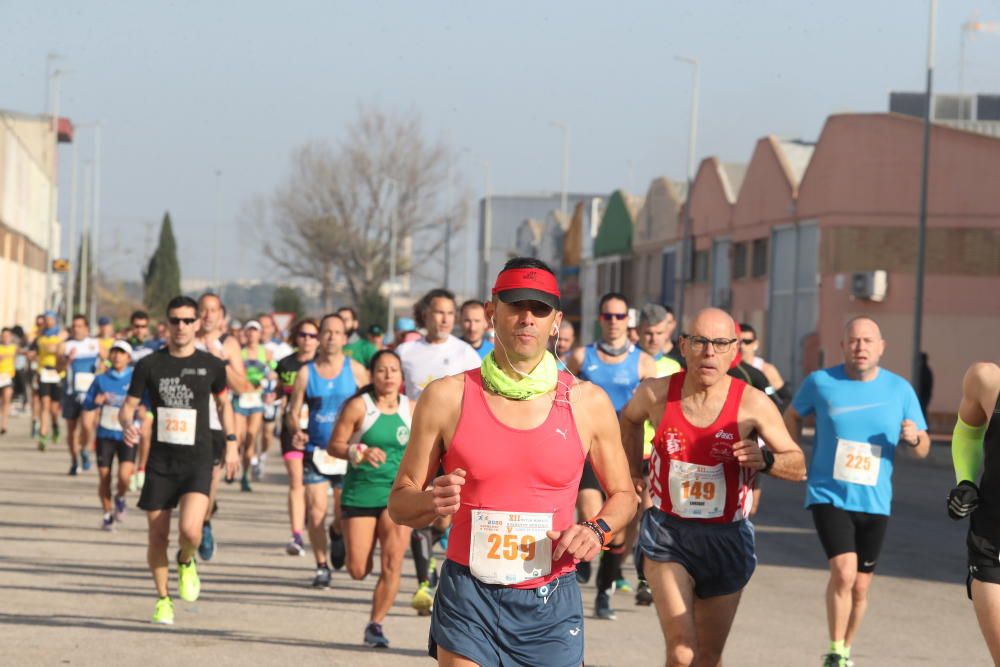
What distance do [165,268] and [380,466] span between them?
335 feet

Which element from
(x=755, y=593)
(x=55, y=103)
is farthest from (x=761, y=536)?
(x=55, y=103)

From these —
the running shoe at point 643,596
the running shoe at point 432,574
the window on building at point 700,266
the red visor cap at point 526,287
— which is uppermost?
the window on building at point 700,266

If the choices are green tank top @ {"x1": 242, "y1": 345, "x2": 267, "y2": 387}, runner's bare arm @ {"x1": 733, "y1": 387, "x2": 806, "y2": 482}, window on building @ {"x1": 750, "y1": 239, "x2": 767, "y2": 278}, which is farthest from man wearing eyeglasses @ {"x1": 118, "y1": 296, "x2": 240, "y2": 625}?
window on building @ {"x1": 750, "y1": 239, "x2": 767, "y2": 278}

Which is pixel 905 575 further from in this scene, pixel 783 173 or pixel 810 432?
pixel 783 173

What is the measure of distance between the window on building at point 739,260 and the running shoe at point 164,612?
41695 millimetres

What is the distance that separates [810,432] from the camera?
37250mm

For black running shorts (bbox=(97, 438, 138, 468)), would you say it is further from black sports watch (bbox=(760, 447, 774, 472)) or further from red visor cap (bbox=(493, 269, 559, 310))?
red visor cap (bbox=(493, 269, 559, 310))

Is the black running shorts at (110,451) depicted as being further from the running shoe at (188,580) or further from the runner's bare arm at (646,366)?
the runner's bare arm at (646,366)

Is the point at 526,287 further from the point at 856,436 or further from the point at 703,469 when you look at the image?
the point at 856,436

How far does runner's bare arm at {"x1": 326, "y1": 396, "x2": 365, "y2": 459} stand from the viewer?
10445 millimetres

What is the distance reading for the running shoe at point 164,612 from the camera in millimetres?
10375

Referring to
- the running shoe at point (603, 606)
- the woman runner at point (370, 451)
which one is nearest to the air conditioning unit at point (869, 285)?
the running shoe at point (603, 606)

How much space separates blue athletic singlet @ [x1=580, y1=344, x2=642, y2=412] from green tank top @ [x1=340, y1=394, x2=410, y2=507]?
5.00ft

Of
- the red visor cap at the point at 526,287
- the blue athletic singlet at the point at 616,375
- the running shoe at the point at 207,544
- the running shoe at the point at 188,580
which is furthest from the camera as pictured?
the running shoe at the point at 207,544
